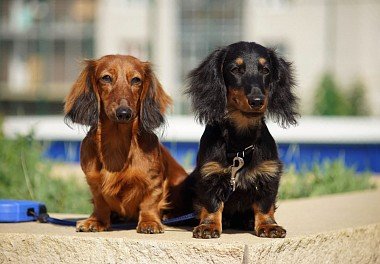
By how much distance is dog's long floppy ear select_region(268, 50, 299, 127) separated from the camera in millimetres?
4707

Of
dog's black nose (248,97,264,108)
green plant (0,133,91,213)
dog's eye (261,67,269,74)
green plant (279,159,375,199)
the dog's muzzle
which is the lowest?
green plant (279,159,375,199)

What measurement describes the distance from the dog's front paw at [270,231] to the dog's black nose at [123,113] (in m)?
0.93

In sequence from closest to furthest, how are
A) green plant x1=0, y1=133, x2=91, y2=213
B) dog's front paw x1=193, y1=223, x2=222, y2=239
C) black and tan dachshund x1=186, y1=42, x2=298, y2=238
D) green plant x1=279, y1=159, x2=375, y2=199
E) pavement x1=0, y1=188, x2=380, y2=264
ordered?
pavement x1=0, y1=188, x2=380, y2=264, dog's front paw x1=193, y1=223, x2=222, y2=239, black and tan dachshund x1=186, y1=42, x2=298, y2=238, green plant x1=0, y1=133, x2=91, y2=213, green plant x1=279, y1=159, x2=375, y2=199

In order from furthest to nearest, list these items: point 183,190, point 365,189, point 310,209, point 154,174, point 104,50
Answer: point 104,50
point 365,189
point 310,209
point 183,190
point 154,174

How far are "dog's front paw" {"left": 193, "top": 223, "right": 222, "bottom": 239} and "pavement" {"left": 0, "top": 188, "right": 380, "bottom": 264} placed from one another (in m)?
0.04

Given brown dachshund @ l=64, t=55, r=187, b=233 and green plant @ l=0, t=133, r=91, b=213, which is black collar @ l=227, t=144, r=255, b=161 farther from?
green plant @ l=0, t=133, r=91, b=213

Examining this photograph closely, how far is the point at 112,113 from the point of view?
4.54 meters

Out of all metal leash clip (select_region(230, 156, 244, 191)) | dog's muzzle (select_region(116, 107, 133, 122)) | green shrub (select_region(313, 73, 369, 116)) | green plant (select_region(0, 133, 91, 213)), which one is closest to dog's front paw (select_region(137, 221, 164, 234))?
metal leash clip (select_region(230, 156, 244, 191))

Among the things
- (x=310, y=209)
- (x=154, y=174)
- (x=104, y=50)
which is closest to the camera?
(x=154, y=174)

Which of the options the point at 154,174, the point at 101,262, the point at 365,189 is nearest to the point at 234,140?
the point at 154,174

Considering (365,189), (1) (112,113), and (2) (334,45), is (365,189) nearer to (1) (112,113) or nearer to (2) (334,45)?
(1) (112,113)

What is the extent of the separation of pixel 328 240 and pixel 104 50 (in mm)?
28299

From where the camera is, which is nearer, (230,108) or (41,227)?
(230,108)

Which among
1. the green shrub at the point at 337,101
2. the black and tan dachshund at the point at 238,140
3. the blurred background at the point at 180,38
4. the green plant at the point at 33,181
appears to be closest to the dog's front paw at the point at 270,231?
the black and tan dachshund at the point at 238,140
